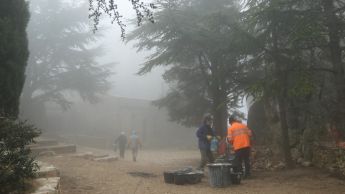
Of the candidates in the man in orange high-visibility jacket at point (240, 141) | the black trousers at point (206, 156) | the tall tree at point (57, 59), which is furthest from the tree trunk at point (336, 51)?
the tall tree at point (57, 59)

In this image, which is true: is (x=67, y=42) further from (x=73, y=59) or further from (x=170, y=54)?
(x=170, y=54)

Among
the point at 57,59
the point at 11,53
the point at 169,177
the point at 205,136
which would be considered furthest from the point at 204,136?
the point at 57,59

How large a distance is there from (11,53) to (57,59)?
1747 cm

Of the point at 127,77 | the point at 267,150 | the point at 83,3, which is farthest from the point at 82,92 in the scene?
the point at 127,77

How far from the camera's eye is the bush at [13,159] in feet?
19.1

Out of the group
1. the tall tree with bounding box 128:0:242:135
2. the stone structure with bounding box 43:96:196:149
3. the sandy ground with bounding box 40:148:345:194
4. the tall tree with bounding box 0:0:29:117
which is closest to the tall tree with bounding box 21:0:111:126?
the stone structure with bounding box 43:96:196:149

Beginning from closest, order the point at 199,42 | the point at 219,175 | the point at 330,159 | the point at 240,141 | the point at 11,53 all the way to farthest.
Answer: the point at 11,53 < the point at 219,175 < the point at 240,141 < the point at 330,159 < the point at 199,42

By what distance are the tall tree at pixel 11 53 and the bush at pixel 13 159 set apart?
65.5 inches

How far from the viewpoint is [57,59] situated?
1016 inches

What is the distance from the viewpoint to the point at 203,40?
14.9 metres

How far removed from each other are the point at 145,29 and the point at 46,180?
434 inches

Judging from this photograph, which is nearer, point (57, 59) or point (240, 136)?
point (240, 136)

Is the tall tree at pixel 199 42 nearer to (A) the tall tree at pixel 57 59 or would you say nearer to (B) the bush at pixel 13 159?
(B) the bush at pixel 13 159

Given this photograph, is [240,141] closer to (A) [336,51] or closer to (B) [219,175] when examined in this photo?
(B) [219,175]
